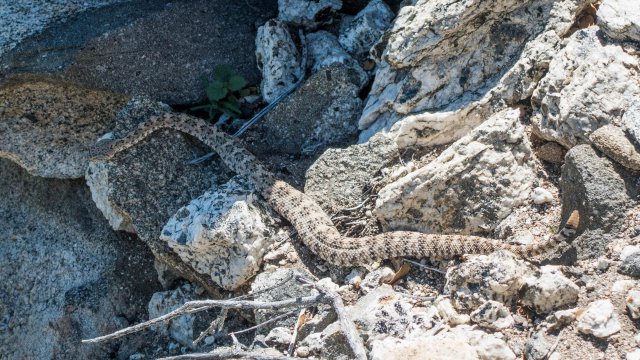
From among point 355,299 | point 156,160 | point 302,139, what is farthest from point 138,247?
point 355,299

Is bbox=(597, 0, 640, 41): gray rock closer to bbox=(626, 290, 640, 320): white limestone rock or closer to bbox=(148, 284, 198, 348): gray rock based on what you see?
bbox=(626, 290, 640, 320): white limestone rock

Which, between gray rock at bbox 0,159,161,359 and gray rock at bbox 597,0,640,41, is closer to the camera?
gray rock at bbox 597,0,640,41

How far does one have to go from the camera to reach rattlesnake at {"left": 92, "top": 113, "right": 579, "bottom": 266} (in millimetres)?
5629

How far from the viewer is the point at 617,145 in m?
5.34

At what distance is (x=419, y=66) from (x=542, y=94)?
1101 mm

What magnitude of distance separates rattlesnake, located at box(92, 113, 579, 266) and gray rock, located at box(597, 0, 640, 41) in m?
1.60

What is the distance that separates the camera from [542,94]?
6.03m

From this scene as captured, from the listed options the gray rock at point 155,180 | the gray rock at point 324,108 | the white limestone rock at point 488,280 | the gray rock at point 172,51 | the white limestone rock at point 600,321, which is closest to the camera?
the white limestone rock at point 600,321

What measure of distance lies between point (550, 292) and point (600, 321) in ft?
1.20

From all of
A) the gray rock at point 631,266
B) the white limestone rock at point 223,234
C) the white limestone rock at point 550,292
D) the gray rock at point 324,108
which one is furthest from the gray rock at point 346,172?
the gray rock at point 631,266

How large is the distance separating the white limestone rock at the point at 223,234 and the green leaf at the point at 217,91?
44.8 inches

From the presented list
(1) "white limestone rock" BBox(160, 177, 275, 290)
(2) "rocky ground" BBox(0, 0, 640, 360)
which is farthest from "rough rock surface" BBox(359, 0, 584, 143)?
(1) "white limestone rock" BBox(160, 177, 275, 290)

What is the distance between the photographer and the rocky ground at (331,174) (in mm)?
5164

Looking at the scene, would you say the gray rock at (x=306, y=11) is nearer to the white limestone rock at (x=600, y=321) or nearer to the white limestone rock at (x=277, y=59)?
the white limestone rock at (x=277, y=59)
